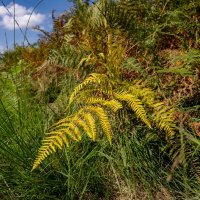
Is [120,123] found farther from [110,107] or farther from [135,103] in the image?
[135,103]

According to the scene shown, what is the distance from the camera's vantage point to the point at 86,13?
253 centimetres

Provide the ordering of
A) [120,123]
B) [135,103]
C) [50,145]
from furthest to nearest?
1. [120,123]
2. [135,103]
3. [50,145]

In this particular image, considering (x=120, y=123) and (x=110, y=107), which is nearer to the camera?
(x=110, y=107)

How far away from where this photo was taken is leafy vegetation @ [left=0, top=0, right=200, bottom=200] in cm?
197

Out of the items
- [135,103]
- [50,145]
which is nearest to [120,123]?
[135,103]

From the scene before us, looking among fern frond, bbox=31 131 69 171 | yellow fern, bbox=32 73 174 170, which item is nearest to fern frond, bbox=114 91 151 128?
yellow fern, bbox=32 73 174 170

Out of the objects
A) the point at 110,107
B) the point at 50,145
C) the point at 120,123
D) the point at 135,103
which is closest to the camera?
the point at 50,145

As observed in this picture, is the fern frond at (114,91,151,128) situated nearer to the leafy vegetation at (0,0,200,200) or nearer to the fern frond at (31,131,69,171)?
the leafy vegetation at (0,0,200,200)

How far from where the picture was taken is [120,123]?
2156mm

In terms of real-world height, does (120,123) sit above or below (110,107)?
below

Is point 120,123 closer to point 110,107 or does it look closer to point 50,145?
point 110,107

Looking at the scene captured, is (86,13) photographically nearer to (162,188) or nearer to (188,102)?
(188,102)

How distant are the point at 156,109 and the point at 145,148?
250mm

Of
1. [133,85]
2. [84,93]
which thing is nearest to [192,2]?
[133,85]
